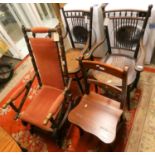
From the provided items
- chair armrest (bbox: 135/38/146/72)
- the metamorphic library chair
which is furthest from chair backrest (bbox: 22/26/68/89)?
chair armrest (bbox: 135/38/146/72)

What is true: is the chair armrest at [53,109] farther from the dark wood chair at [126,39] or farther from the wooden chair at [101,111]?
the dark wood chair at [126,39]

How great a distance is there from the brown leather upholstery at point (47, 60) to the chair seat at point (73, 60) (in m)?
0.25

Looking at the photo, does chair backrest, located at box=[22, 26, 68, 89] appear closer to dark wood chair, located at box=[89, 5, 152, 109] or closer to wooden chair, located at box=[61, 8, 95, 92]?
wooden chair, located at box=[61, 8, 95, 92]

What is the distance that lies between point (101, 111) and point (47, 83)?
802 millimetres

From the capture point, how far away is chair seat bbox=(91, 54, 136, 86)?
1752 millimetres

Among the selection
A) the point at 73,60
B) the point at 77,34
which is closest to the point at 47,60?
the point at 73,60

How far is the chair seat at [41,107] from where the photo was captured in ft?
5.56

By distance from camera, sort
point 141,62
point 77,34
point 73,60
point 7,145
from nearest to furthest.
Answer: point 7,145
point 141,62
point 73,60
point 77,34

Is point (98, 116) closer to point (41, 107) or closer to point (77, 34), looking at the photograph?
point (41, 107)

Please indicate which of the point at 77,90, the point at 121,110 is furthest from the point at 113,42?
the point at 121,110

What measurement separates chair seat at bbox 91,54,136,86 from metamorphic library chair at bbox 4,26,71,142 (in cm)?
37

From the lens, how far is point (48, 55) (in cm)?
176

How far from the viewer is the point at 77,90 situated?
7.93ft

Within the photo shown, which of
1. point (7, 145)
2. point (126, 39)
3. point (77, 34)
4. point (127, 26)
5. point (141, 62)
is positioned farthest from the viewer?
point (77, 34)
